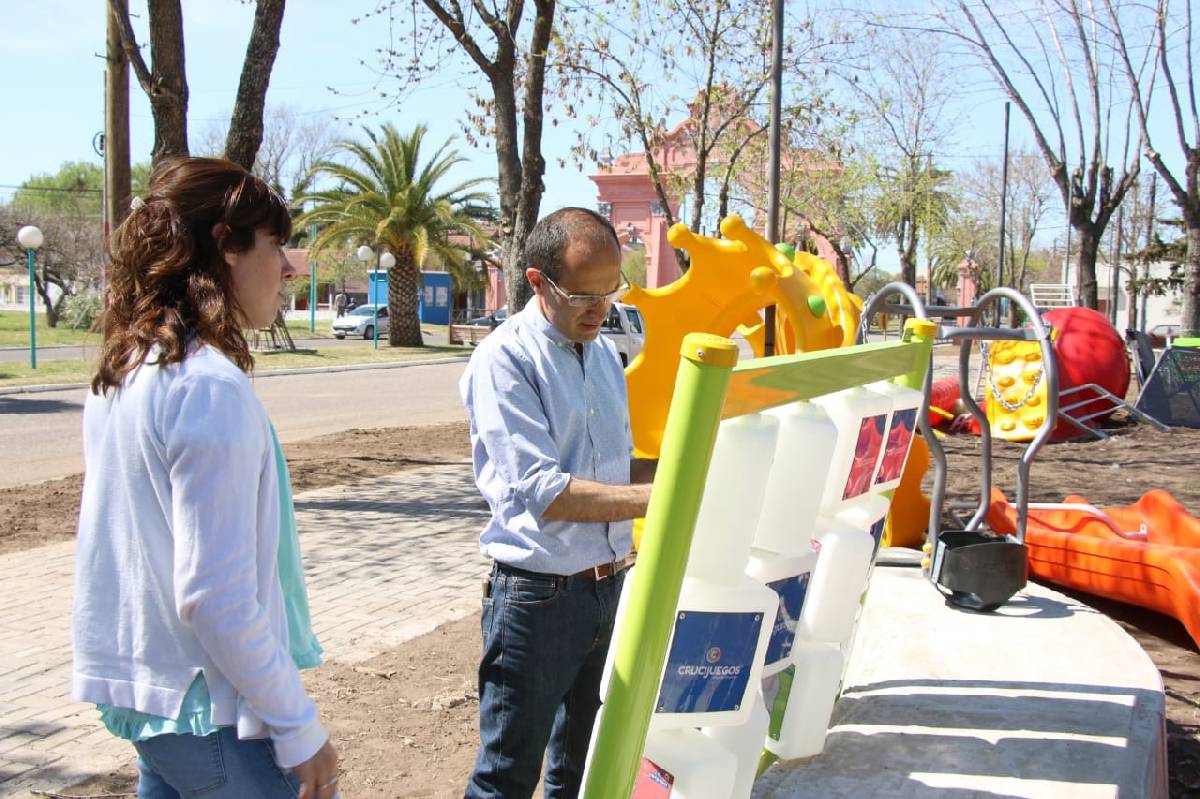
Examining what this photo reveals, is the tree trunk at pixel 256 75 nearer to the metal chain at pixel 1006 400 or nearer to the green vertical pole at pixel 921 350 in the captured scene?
the green vertical pole at pixel 921 350

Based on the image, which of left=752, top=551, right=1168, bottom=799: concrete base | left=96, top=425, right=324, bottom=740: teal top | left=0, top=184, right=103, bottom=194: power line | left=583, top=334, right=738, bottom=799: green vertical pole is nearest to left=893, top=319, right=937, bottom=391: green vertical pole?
left=752, top=551, right=1168, bottom=799: concrete base

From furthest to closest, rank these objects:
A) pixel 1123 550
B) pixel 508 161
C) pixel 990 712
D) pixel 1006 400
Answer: pixel 1006 400, pixel 508 161, pixel 1123 550, pixel 990 712

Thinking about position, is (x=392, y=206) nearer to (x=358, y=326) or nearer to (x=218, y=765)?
(x=358, y=326)

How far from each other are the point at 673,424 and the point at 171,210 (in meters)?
0.89

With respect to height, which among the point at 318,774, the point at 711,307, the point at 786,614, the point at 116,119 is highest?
the point at 116,119

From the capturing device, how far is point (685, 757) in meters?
2.01

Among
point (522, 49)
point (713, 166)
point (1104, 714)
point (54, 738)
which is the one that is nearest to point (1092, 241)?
point (713, 166)

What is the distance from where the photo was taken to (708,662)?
6.40 ft

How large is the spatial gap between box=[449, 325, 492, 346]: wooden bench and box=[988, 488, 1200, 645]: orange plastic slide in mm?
33394

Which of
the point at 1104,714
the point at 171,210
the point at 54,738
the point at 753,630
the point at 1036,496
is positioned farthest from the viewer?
the point at 1036,496

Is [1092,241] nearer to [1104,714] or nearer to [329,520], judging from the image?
[329,520]

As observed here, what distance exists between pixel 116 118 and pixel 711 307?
21.3 feet

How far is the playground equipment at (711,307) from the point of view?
6.32m

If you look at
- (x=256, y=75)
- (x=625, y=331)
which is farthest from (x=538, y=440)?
(x=625, y=331)
